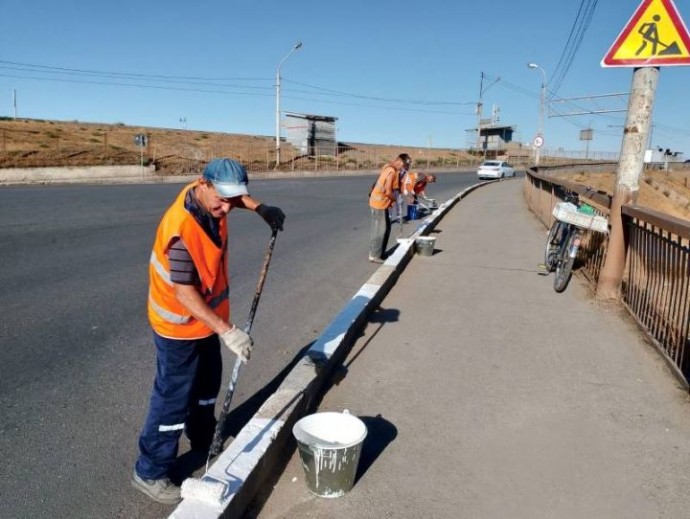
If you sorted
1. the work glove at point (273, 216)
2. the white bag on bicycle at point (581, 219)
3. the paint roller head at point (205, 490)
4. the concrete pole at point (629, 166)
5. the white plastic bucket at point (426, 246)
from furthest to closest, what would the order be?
the white plastic bucket at point (426, 246), the white bag on bicycle at point (581, 219), the concrete pole at point (629, 166), the work glove at point (273, 216), the paint roller head at point (205, 490)

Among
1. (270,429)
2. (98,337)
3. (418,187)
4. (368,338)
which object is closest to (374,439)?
(270,429)

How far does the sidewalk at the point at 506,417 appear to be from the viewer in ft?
8.65

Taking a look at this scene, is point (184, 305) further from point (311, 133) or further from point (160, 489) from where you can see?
point (311, 133)

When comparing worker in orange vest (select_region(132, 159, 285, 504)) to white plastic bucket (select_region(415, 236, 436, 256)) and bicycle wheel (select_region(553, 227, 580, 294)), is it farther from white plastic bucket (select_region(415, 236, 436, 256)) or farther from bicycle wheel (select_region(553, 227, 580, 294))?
white plastic bucket (select_region(415, 236, 436, 256))

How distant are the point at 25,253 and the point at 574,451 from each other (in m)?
7.82

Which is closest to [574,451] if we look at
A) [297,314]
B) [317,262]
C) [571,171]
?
Result: [297,314]

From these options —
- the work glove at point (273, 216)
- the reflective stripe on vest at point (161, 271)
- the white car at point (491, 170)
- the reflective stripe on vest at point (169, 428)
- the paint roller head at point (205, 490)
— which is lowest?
the paint roller head at point (205, 490)

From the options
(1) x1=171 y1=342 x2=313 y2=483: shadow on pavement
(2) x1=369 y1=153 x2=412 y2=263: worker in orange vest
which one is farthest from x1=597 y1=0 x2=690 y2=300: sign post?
(1) x1=171 y1=342 x2=313 y2=483: shadow on pavement

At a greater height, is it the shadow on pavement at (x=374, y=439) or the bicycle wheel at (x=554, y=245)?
the bicycle wheel at (x=554, y=245)

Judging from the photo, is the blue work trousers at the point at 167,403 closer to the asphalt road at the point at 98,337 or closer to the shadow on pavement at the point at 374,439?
the asphalt road at the point at 98,337

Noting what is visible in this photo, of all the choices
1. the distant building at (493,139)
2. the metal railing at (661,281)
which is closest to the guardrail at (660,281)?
the metal railing at (661,281)

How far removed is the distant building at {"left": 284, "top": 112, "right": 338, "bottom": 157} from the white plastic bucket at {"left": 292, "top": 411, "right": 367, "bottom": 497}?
44.4 meters

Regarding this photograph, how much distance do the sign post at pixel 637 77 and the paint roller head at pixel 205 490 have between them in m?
4.98

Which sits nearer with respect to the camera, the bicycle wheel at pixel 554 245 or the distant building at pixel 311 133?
the bicycle wheel at pixel 554 245
